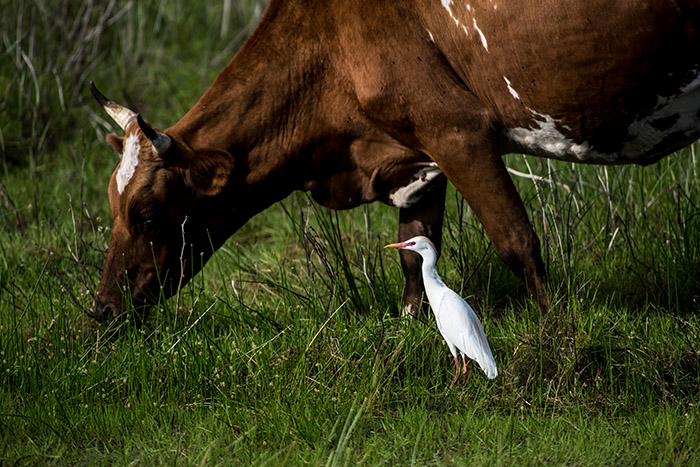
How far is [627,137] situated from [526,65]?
0.54m

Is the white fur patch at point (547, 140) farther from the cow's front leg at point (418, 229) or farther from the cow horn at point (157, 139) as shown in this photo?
the cow horn at point (157, 139)

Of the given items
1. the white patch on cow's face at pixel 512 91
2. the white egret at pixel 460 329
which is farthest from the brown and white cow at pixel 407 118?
the white egret at pixel 460 329

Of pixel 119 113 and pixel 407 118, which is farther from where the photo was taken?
pixel 119 113

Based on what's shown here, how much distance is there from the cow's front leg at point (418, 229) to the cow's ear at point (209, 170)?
0.95m

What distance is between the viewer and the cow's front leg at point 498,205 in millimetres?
3910

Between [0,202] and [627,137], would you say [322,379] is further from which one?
[0,202]

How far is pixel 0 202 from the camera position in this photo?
641 cm

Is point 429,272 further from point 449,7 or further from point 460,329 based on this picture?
point 449,7

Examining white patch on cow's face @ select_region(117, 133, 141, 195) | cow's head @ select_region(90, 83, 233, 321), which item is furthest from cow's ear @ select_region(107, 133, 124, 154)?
white patch on cow's face @ select_region(117, 133, 141, 195)

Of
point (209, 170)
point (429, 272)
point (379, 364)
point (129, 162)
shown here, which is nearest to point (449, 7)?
point (429, 272)

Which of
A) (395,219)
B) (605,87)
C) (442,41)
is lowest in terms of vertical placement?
(395,219)

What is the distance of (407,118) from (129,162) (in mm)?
1340

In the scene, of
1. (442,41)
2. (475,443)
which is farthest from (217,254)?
(475,443)

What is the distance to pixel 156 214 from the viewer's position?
4.39 metres
